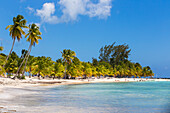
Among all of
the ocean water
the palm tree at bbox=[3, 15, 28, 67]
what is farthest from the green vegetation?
the ocean water

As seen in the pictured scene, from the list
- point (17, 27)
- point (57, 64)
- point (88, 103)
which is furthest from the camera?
point (57, 64)

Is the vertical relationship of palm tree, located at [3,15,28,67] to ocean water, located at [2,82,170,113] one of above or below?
above

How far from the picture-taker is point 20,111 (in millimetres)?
12070

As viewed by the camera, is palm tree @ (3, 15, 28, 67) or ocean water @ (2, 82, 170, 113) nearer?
ocean water @ (2, 82, 170, 113)

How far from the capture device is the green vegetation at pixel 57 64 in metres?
48.2

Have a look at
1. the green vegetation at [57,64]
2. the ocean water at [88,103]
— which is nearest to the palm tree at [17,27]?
the green vegetation at [57,64]

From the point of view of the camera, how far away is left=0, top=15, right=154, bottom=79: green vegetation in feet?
158

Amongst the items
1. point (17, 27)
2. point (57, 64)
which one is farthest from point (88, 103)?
point (57, 64)

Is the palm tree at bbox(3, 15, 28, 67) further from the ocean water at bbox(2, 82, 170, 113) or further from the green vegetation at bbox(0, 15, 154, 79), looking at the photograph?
the ocean water at bbox(2, 82, 170, 113)

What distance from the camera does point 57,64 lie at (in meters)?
76.9

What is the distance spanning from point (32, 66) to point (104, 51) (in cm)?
8874

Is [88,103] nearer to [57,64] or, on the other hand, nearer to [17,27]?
[17,27]

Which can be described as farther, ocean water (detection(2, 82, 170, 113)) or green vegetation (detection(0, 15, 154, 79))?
green vegetation (detection(0, 15, 154, 79))

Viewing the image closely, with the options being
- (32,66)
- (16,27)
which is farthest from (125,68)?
(16,27)
